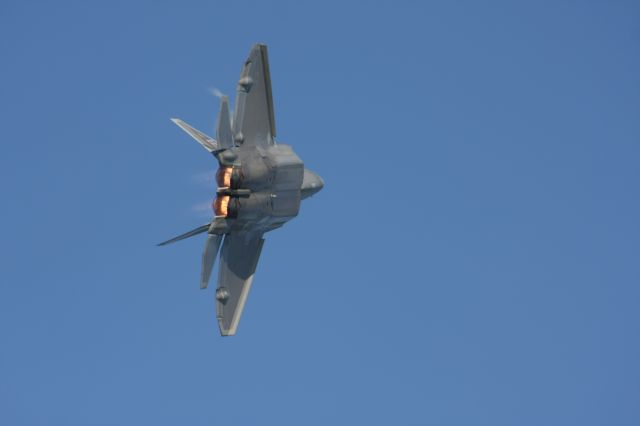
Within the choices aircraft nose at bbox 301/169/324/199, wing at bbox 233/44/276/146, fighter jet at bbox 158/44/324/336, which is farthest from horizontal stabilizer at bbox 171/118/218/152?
aircraft nose at bbox 301/169/324/199

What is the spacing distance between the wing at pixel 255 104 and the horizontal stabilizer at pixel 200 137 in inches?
52.9

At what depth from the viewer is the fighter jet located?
34.1m

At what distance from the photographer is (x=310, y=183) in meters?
37.9

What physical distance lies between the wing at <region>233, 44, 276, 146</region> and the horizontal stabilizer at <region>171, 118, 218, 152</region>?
4.40 feet

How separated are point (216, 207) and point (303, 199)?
435 cm

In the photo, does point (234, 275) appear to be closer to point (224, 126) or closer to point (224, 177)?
point (224, 177)

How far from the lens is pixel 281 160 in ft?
117

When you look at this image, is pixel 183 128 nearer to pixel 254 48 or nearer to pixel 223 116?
pixel 223 116

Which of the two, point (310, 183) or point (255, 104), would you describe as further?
point (310, 183)

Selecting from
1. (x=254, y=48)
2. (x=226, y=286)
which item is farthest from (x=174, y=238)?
(x=254, y=48)

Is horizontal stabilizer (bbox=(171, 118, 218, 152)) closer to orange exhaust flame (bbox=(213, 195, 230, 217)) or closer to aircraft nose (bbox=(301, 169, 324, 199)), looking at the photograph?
orange exhaust flame (bbox=(213, 195, 230, 217))

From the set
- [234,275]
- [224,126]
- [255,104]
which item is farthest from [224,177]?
[234,275]

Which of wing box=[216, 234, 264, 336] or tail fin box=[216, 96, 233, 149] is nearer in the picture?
tail fin box=[216, 96, 233, 149]

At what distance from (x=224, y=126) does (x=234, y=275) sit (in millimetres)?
5708
